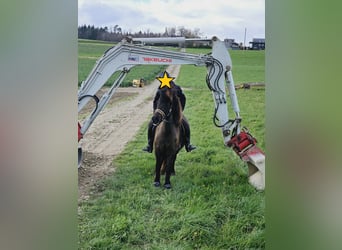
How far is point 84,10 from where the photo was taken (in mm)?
1891

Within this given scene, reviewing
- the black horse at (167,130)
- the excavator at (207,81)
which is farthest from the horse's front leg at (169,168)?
the excavator at (207,81)

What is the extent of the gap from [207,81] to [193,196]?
56 centimetres

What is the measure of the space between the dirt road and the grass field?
0.04 m

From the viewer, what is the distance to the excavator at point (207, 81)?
194cm

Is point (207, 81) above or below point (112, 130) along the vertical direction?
above

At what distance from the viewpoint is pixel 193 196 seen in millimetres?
1971

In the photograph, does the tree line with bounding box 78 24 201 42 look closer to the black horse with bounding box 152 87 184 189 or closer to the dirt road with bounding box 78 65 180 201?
the dirt road with bounding box 78 65 180 201

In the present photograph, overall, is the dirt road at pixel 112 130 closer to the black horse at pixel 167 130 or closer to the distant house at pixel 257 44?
the black horse at pixel 167 130

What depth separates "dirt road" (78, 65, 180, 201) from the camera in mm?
1927

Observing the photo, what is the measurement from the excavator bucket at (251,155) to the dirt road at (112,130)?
0.44m

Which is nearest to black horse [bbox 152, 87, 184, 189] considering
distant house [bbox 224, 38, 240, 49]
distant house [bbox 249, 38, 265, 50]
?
distant house [bbox 224, 38, 240, 49]

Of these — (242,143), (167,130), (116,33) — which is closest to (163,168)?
(167,130)

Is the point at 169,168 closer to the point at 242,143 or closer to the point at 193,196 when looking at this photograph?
the point at 193,196
